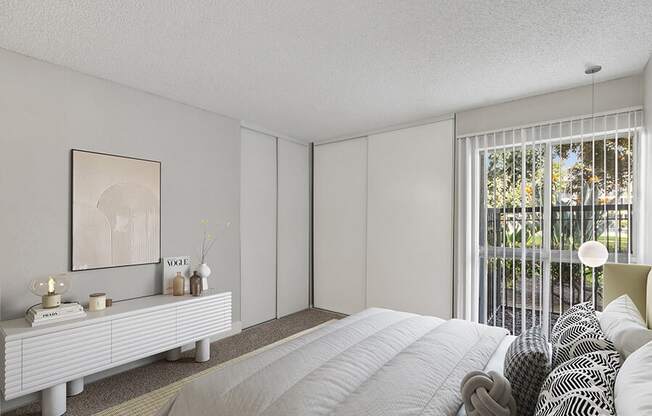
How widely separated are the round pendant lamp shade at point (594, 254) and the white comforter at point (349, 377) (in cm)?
92

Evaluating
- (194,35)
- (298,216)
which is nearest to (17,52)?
Answer: (194,35)

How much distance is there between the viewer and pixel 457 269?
372 centimetres

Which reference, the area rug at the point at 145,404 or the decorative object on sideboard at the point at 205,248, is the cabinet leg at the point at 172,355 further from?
the decorative object on sideboard at the point at 205,248

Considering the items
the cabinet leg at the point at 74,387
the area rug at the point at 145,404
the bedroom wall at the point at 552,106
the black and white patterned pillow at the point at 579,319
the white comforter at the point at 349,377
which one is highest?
the bedroom wall at the point at 552,106

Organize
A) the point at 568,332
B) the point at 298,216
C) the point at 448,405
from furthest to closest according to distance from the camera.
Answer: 1. the point at 298,216
2. the point at 568,332
3. the point at 448,405

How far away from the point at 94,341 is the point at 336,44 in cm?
263

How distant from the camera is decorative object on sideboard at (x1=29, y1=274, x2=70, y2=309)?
7.79 ft

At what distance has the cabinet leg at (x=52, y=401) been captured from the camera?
225 centimetres

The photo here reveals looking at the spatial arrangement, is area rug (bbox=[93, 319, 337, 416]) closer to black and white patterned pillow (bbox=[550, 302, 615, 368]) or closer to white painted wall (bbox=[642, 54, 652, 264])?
black and white patterned pillow (bbox=[550, 302, 615, 368])

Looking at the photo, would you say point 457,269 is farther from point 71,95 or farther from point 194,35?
point 71,95

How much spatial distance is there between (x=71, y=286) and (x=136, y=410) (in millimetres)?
1089

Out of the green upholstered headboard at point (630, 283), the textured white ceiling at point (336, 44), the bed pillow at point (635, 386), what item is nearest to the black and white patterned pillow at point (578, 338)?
the bed pillow at point (635, 386)

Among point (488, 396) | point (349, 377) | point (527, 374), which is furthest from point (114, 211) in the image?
point (527, 374)

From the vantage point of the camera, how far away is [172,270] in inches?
130
